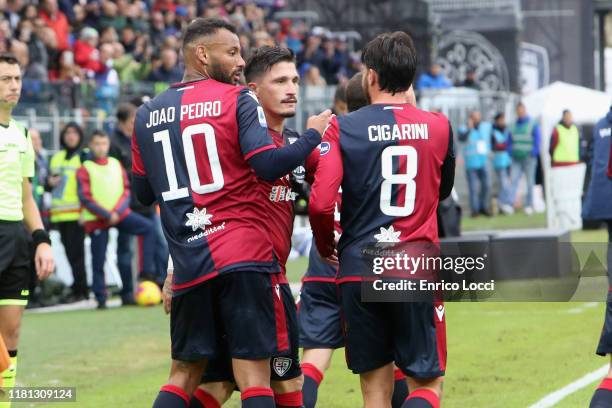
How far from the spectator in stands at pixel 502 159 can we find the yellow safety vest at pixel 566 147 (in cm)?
378

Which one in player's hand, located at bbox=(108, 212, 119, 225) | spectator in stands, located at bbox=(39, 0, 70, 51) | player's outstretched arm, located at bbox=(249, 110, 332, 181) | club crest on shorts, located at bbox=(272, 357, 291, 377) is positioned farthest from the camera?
spectator in stands, located at bbox=(39, 0, 70, 51)

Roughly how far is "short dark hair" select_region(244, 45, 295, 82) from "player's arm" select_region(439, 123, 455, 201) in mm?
931

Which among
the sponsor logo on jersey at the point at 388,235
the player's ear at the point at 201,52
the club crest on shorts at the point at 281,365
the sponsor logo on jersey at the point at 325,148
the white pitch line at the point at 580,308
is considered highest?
the player's ear at the point at 201,52

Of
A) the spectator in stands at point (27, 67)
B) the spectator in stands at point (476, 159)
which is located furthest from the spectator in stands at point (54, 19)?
the spectator in stands at point (476, 159)

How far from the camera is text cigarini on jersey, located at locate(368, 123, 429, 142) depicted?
5977 millimetres

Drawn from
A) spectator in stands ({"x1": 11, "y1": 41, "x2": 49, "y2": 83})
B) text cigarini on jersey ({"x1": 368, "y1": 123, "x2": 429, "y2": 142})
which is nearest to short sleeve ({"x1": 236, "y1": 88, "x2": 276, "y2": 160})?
text cigarini on jersey ({"x1": 368, "y1": 123, "x2": 429, "y2": 142})

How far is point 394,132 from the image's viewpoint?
19.6 ft

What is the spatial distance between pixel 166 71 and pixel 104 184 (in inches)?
224

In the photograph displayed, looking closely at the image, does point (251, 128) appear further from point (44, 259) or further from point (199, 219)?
point (44, 259)

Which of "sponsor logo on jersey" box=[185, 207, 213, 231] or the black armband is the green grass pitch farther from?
"sponsor logo on jersey" box=[185, 207, 213, 231]

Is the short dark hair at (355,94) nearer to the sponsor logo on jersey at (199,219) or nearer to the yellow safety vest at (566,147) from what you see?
the sponsor logo on jersey at (199,219)

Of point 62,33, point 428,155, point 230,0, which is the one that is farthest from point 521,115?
point 428,155

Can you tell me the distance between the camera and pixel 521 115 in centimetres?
2812

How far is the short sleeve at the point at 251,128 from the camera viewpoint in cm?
582
